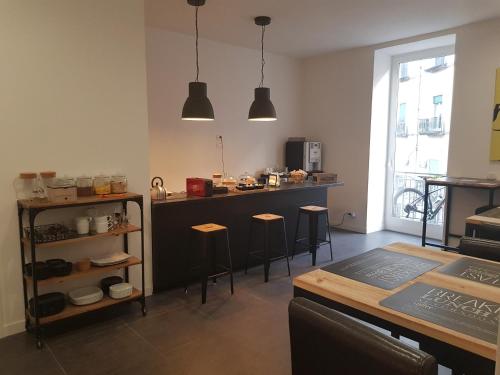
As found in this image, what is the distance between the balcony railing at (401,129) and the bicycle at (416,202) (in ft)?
2.92

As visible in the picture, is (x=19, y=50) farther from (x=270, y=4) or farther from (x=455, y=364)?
(x=455, y=364)

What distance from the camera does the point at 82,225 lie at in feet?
9.45

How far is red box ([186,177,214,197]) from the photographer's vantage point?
3.82 m

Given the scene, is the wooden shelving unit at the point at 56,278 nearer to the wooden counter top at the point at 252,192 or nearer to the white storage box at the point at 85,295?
the white storage box at the point at 85,295

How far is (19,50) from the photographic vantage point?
2684 millimetres

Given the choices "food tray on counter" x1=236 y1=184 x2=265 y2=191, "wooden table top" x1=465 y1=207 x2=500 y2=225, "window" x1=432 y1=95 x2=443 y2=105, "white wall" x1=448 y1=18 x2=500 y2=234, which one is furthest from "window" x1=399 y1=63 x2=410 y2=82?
"wooden table top" x1=465 y1=207 x2=500 y2=225

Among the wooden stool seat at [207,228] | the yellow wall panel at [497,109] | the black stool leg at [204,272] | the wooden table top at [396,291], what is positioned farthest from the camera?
the yellow wall panel at [497,109]

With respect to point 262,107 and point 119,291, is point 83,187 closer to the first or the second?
point 119,291

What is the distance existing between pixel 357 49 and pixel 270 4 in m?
2.42

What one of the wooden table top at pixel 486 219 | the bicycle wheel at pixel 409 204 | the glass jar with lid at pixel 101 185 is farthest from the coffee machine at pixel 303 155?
the glass jar with lid at pixel 101 185

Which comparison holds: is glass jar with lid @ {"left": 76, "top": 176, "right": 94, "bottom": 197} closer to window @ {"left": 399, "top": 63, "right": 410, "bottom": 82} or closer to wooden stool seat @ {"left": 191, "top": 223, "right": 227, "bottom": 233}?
wooden stool seat @ {"left": 191, "top": 223, "right": 227, "bottom": 233}

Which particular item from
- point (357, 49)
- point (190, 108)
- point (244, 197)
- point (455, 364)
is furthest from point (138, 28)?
point (357, 49)

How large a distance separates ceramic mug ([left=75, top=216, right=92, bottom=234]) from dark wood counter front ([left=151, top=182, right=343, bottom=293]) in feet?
2.20

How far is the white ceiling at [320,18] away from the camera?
3.93 metres
